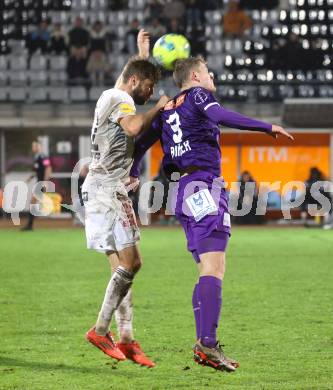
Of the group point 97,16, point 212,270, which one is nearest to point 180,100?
point 212,270

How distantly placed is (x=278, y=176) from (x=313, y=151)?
3.89ft

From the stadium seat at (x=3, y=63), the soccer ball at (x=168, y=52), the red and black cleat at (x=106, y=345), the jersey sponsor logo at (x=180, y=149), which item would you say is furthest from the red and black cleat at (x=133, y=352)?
the stadium seat at (x=3, y=63)

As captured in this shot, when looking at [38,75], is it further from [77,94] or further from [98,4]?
[98,4]

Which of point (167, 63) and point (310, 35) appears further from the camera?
point (310, 35)

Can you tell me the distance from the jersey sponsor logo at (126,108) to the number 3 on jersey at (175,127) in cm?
27

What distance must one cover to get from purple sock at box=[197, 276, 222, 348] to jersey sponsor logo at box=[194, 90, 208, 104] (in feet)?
3.79

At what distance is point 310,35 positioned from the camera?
28922mm

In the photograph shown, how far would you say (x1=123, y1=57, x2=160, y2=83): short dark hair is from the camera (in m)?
7.09

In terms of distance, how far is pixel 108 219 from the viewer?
7.16m

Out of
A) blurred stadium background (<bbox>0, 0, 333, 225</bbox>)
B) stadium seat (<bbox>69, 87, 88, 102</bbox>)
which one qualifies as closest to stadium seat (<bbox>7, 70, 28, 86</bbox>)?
blurred stadium background (<bbox>0, 0, 333, 225</bbox>)

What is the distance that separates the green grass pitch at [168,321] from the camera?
6594mm

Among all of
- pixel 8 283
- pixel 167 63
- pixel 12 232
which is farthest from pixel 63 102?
pixel 167 63

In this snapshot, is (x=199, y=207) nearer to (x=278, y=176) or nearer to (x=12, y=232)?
(x=12, y=232)

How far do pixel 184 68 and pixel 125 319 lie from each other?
5.85 feet
